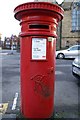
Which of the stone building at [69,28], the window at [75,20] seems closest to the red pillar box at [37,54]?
the stone building at [69,28]

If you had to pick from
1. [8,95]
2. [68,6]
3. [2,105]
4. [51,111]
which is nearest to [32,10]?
[51,111]

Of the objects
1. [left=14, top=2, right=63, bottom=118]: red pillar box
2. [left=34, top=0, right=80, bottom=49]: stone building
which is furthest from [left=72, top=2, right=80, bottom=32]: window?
[left=14, top=2, right=63, bottom=118]: red pillar box

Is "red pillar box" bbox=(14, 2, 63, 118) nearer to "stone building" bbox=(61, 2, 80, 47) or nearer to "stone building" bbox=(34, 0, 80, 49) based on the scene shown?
"stone building" bbox=(34, 0, 80, 49)

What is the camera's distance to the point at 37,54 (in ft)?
14.3

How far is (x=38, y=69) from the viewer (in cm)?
439

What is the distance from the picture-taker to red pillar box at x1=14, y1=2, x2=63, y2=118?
4.30m

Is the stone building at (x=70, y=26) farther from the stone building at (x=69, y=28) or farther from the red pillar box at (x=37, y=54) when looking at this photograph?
the red pillar box at (x=37, y=54)

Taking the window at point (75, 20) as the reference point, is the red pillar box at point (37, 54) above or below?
below

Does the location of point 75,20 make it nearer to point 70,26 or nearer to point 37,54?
point 70,26

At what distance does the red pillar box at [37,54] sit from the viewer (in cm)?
430

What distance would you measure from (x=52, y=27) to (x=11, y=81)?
184 inches

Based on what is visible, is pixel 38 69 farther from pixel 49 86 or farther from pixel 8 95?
pixel 8 95

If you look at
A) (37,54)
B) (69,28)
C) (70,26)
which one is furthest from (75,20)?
(37,54)

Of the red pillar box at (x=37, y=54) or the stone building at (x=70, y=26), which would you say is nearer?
the red pillar box at (x=37, y=54)
